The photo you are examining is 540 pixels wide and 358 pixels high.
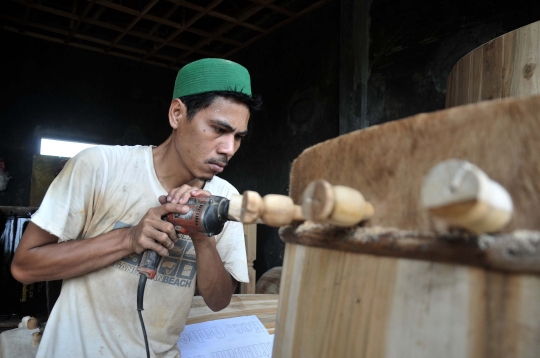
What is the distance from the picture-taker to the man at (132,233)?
4.57 feet

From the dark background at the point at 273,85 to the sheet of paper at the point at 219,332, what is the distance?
3076 millimetres

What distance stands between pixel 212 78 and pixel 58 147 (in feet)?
21.5

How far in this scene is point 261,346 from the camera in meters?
1.82

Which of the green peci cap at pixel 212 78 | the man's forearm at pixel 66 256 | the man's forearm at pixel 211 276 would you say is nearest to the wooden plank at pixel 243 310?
the man's forearm at pixel 211 276

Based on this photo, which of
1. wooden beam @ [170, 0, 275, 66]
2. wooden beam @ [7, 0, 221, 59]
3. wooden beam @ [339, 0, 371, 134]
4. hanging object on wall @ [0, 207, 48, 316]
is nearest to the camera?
hanging object on wall @ [0, 207, 48, 316]

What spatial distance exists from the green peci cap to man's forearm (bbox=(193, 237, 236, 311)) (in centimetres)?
65

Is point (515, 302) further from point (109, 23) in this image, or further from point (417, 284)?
point (109, 23)

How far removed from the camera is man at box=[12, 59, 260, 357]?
54.9 inches

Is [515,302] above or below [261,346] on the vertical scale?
above

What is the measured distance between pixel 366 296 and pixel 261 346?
1509 millimetres

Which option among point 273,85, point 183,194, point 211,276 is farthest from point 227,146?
point 273,85

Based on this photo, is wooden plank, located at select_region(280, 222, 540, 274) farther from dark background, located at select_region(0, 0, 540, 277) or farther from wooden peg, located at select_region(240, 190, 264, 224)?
dark background, located at select_region(0, 0, 540, 277)

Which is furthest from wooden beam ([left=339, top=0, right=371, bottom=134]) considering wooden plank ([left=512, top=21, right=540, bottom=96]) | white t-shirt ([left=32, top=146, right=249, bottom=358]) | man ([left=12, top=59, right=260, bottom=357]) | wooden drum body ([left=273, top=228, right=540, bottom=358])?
wooden drum body ([left=273, top=228, right=540, bottom=358])

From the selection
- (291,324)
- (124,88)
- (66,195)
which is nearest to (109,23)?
(124,88)
